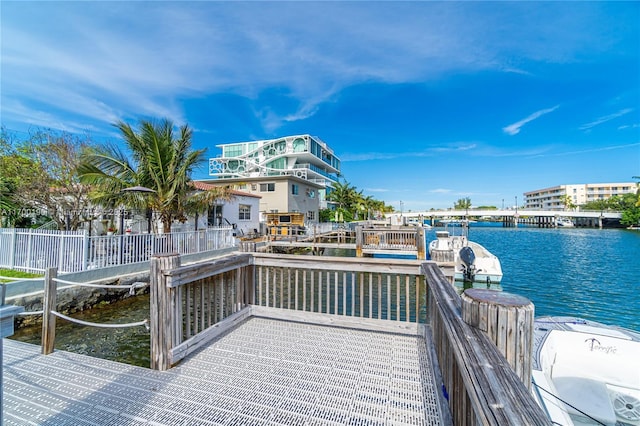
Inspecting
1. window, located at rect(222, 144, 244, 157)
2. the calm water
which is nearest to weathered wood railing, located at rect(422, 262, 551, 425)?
the calm water

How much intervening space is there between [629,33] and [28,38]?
22200 mm

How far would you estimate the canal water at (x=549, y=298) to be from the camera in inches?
206

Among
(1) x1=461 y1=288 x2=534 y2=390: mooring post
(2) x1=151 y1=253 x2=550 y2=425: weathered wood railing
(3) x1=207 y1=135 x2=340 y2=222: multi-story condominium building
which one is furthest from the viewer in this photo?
(3) x1=207 y1=135 x2=340 y2=222: multi-story condominium building

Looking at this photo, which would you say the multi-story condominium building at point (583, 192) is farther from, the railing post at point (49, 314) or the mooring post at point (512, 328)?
the railing post at point (49, 314)

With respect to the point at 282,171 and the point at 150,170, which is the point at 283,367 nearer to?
the point at 150,170

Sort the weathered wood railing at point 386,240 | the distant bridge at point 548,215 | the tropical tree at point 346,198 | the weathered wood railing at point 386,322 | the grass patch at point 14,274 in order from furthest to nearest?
the distant bridge at point 548,215 < the tropical tree at point 346,198 < the weathered wood railing at point 386,240 < the grass patch at point 14,274 < the weathered wood railing at point 386,322

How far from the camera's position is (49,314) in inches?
139

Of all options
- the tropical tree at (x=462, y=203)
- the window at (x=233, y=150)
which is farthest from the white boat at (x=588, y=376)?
the tropical tree at (x=462, y=203)

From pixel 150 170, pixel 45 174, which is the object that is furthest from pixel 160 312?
pixel 45 174

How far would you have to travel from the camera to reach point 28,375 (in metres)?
2.88

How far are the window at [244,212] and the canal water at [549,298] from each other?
11.9 m

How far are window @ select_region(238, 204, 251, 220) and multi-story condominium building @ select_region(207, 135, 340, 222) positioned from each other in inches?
155

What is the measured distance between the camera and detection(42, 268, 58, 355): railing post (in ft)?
11.2

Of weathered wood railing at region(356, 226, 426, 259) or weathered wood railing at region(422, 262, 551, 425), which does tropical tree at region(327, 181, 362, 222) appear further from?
weathered wood railing at region(422, 262, 551, 425)
